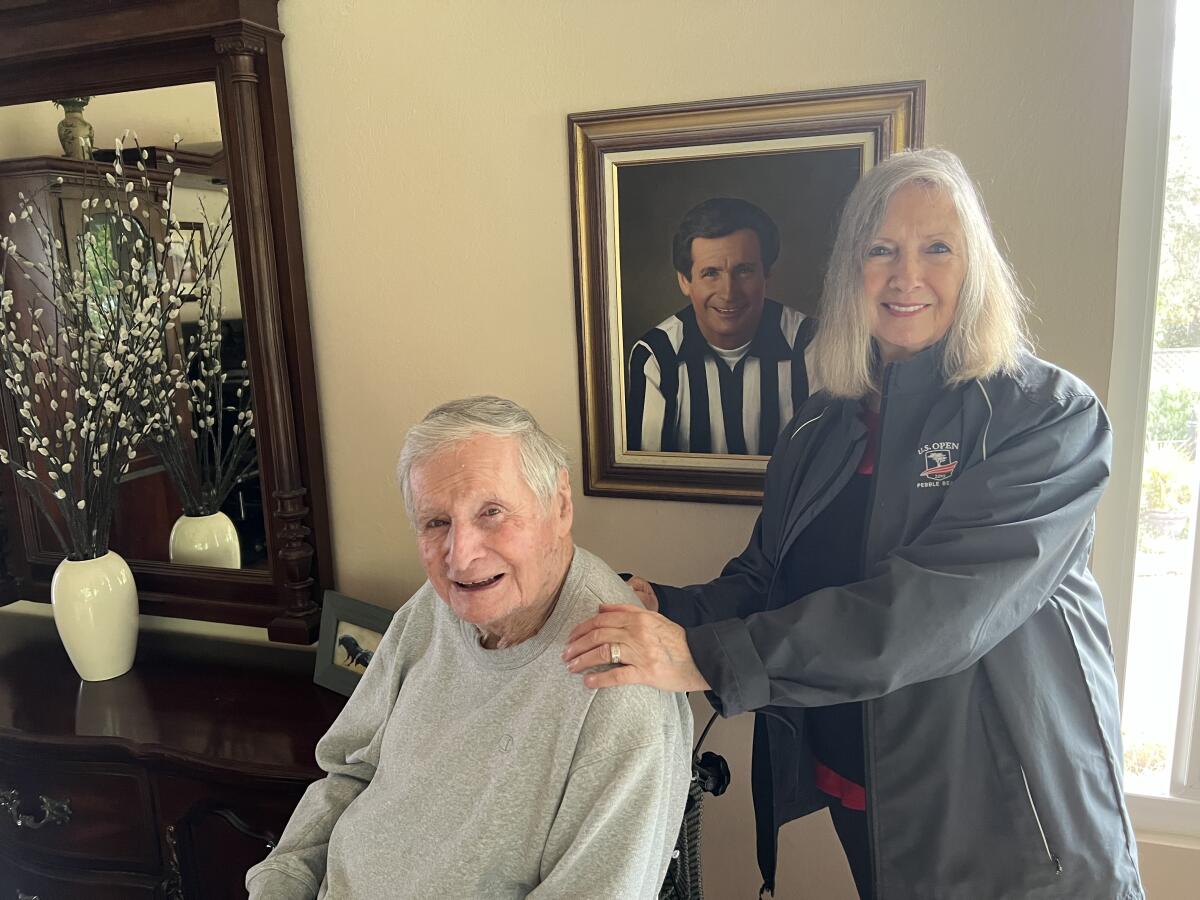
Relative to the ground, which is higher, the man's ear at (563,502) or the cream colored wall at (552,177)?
the cream colored wall at (552,177)

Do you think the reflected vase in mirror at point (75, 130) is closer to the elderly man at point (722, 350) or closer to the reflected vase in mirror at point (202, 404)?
the reflected vase in mirror at point (202, 404)

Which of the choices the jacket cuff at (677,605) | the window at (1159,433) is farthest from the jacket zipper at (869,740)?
the window at (1159,433)

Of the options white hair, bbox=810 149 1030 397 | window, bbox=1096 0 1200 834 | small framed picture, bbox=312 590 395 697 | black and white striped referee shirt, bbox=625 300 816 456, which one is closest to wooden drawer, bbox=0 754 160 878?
small framed picture, bbox=312 590 395 697

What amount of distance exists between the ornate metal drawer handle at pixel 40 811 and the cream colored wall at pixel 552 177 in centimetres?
72

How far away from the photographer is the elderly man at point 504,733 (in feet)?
3.74

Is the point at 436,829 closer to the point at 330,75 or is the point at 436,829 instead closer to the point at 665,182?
the point at 665,182

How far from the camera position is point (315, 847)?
142 centimetres

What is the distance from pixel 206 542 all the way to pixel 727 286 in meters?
1.35

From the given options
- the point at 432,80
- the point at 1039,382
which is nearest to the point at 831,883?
the point at 1039,382

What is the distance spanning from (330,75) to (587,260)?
0.69m

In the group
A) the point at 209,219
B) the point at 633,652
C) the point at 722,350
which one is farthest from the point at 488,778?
the point at 209,219

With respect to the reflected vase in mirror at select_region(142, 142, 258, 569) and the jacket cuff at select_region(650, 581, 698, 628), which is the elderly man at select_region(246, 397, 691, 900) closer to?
the jacket cuff at select_region(650, 581, 698, 628)

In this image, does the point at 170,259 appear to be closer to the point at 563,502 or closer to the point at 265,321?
the point at 265,321

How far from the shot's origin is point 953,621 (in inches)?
43.9
